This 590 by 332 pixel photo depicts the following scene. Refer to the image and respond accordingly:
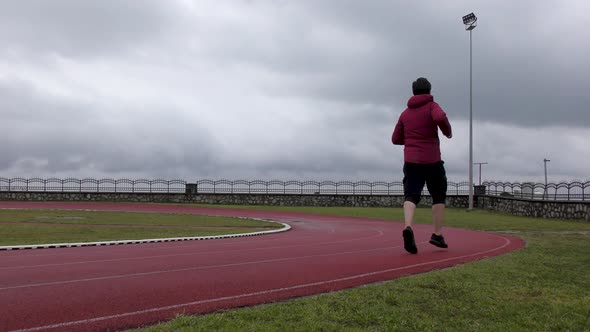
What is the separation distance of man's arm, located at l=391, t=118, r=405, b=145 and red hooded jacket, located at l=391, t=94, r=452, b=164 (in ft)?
0.26

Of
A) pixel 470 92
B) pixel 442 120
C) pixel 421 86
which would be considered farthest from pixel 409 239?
pixel 470 92

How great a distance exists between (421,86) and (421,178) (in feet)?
4.88

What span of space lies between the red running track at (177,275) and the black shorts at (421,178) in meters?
1.05

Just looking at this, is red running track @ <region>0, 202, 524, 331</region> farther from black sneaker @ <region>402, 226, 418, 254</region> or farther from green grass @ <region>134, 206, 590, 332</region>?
green grass @ <region>134, 206, 590, 332</region>

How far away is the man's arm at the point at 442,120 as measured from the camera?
7.73m

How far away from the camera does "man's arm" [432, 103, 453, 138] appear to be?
7734 mm

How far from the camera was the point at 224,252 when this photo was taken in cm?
910

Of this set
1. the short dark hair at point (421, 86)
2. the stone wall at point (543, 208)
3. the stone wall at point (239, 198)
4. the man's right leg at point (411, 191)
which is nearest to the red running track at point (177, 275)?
the man's right leg at point (411, 191)

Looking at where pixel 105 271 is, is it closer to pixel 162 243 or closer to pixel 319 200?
pixel 162 243

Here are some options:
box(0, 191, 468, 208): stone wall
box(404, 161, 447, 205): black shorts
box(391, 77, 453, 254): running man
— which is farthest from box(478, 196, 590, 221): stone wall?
box(391, 77, 453, 254): running man

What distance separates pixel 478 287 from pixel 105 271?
4.72 metres

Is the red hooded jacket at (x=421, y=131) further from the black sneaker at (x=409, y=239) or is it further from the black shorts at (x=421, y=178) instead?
the black sneaker at (x=409, y=239)

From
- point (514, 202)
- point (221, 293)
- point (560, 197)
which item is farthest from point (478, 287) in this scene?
point (560, 197)

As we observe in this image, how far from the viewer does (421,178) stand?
812 cm
